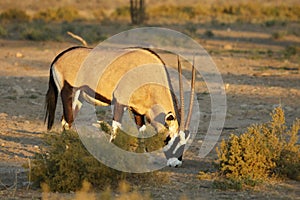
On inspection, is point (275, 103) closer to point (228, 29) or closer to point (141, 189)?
point (141, 189)

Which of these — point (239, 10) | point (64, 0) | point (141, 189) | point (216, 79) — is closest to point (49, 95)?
point (141, 189)

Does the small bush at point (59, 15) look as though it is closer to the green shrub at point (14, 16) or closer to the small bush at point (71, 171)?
the green shrub at point (14, 16)

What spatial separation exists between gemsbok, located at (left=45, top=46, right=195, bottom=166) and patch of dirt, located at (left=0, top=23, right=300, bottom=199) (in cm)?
53

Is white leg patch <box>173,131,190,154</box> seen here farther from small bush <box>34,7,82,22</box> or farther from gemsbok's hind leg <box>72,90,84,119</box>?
small bush <box>34,7,82,22</box>

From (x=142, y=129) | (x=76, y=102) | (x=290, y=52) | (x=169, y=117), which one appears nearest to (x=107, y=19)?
(x=290, y=52)

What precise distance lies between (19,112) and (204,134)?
11.4 ft

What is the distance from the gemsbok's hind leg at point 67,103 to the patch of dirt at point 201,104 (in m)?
0.55

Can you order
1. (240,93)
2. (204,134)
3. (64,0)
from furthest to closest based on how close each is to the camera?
(64,0) < (240,93) < (204,134)

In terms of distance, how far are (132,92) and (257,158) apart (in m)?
2.19

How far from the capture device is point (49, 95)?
35.0 ft

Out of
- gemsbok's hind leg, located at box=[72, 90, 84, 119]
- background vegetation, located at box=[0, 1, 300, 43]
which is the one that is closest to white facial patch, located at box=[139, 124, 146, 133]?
gemsbok's hind leg, located at box=[72, 90, 84, 119]

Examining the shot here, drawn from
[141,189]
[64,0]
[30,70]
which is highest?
[141,189]

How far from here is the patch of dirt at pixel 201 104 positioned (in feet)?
26.3

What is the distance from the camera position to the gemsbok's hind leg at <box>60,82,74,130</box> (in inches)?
408
